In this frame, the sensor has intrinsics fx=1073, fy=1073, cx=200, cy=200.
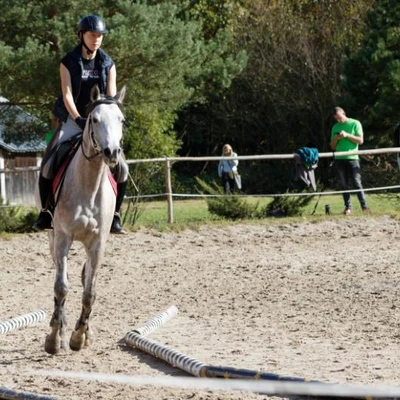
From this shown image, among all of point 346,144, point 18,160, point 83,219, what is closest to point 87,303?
point 83,219

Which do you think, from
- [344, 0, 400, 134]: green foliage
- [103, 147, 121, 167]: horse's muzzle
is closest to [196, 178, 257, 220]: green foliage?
[103, 147, 121, 167]: horse's muzzle

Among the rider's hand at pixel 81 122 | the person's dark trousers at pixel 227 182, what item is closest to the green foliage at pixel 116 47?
the person's dark trousers at pixel 227 182

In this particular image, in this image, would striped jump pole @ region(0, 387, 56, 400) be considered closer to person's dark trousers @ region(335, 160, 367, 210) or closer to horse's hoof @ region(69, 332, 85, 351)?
horse's hoof @ region(69, 332, 85, 351)

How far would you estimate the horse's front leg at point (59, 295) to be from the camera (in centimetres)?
881

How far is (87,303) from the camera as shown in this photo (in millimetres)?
9023

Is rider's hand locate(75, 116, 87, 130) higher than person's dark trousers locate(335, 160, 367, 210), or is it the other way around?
rider's hand locate(75, 116, 87, 130)

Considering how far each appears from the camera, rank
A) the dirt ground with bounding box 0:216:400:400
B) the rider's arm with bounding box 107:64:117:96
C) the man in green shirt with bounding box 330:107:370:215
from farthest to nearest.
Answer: the man in green shirt with bounding box 330:107:370:215 → the rider's arm with bounding box 107:64:117:96 → the dirt ground with bounding box 0:216:400:400

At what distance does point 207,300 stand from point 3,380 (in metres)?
4.44

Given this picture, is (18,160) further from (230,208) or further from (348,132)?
(348,132)

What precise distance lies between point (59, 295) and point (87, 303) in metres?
0.26

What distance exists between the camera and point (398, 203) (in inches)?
827

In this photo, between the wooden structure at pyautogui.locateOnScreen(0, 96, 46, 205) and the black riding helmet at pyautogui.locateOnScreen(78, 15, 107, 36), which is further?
the wooden structure at pyautogui.locateOnScreen(0, 96, 46, 205)

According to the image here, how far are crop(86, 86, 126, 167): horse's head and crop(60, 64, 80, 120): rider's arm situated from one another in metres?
0.47

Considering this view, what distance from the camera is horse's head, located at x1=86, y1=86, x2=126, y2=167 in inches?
315
